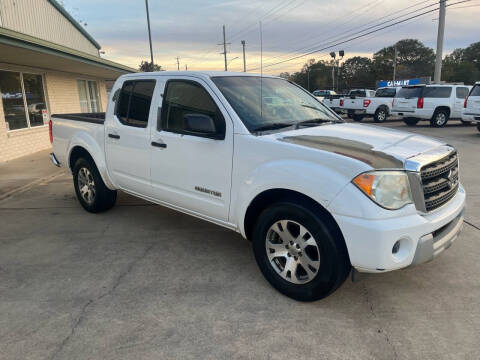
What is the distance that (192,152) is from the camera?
372 cm

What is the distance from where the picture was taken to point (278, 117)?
3699 mm

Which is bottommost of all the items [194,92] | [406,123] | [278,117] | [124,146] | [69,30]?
[406,123]

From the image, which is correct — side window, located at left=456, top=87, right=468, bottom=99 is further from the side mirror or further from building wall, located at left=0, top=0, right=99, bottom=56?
building wall, located at left=0, top=0, right=99, bottom=56

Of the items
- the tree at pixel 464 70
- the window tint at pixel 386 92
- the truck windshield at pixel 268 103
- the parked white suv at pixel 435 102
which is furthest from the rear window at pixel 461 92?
the tree at pixel 464 70

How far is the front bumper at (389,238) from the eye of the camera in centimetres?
257

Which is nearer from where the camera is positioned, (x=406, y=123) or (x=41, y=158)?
(x=41, y=158)

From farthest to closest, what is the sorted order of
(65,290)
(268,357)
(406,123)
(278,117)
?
(406,123) < (278,117) < (65,290) < (268,357)

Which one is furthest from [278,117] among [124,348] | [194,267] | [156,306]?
[124,348]

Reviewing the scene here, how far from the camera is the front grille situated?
2.86 m

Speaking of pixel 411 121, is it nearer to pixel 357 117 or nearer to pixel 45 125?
pixel 357 117

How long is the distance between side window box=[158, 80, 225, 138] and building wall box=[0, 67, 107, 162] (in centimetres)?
840

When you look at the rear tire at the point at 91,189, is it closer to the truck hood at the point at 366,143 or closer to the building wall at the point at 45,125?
the truck hood at the point at 366,143

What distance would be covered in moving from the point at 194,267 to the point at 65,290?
3.88 feet

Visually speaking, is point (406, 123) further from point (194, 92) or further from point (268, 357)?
point (268, 357)
